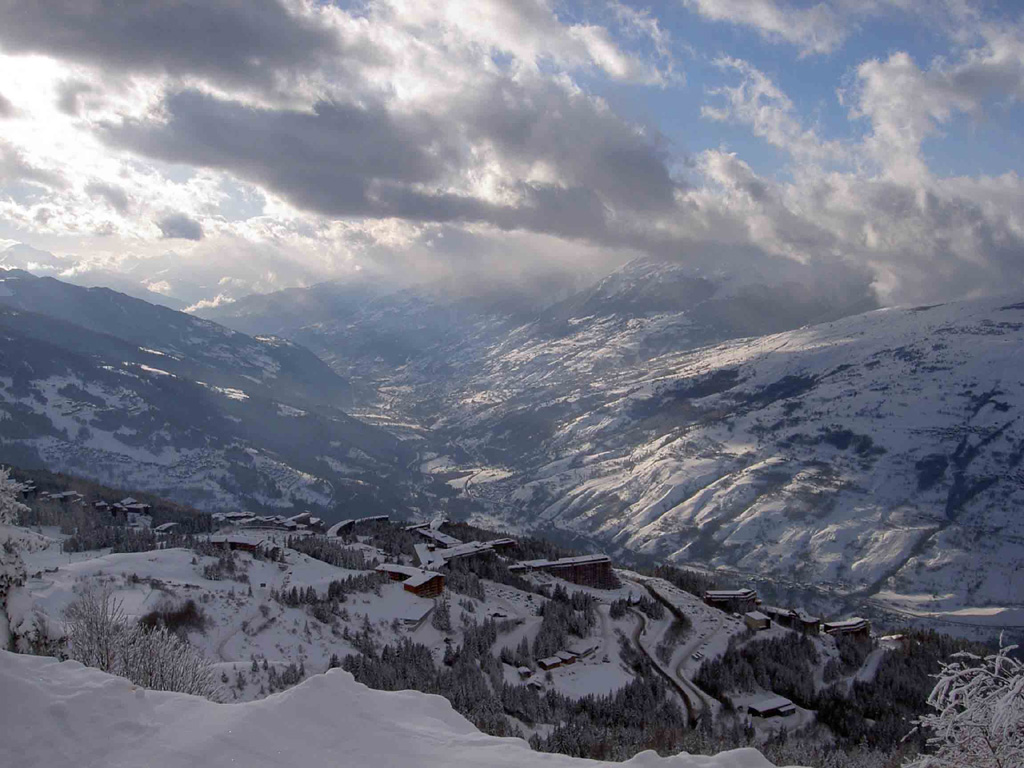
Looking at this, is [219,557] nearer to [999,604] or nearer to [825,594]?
[825,594]

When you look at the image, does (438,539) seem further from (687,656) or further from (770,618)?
(770,618)

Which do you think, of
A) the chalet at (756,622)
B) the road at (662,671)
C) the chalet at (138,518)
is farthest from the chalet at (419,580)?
the chalet at (138,518)

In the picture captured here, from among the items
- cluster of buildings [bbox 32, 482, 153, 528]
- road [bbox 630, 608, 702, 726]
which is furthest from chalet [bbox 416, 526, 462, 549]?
cluster of buildings [bbox 32, 482, 153, 528]

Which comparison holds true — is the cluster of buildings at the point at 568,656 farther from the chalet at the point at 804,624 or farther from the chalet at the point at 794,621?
the chalet at the point at 794,621

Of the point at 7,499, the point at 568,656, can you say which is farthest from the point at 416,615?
the point at 7,499

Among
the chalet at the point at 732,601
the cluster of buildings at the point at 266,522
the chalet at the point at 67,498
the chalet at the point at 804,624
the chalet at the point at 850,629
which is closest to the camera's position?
the chalet at the point at 804,624

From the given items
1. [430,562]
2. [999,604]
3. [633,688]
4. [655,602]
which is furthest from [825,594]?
[633,688]

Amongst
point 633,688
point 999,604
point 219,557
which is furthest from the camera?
point 999,604
